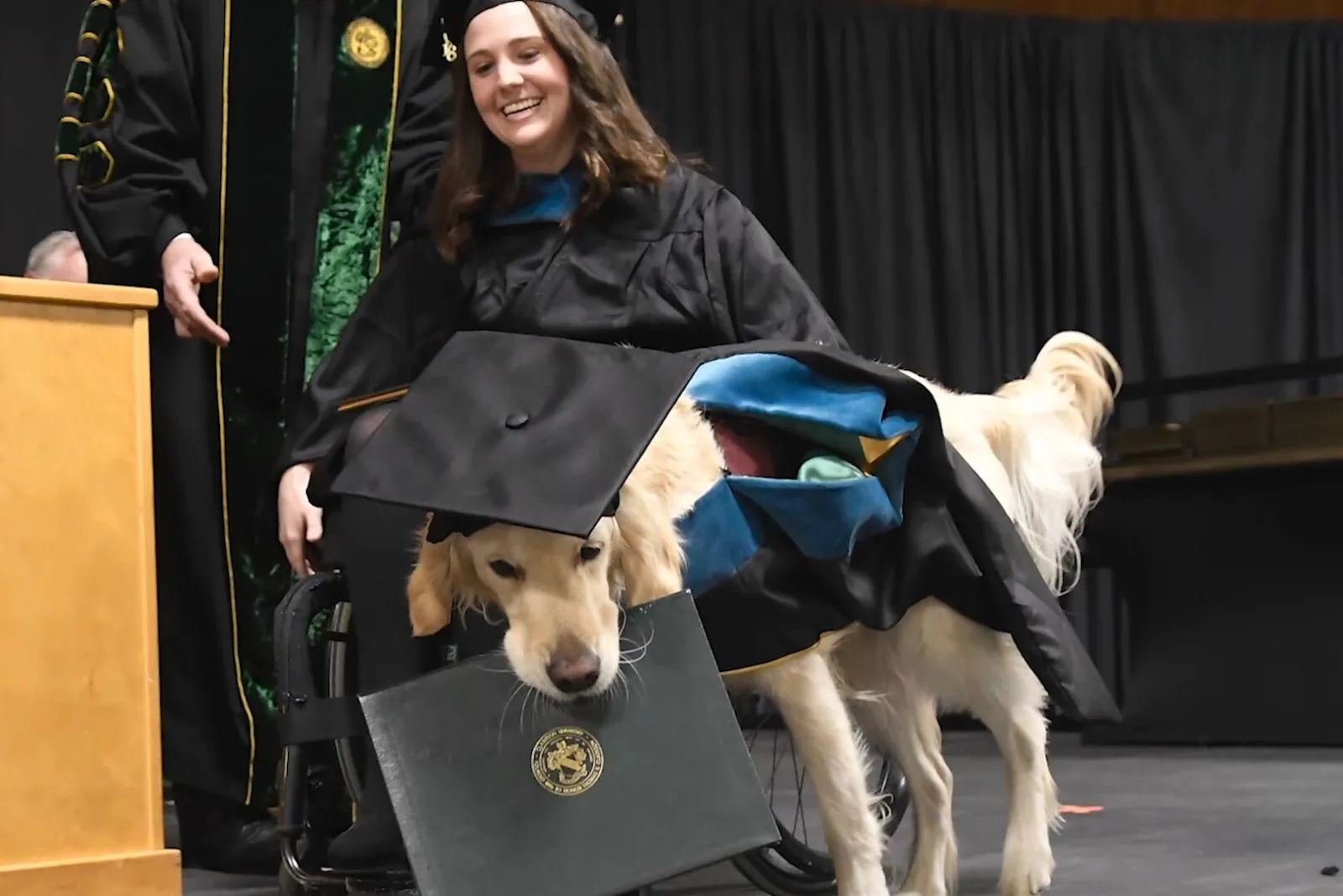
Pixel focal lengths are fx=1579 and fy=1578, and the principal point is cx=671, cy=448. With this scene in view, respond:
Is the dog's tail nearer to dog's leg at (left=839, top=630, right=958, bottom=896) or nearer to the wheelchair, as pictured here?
dog's leg at (left=839, top=630, right=958, bottom=896)

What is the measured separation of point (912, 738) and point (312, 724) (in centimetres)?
98

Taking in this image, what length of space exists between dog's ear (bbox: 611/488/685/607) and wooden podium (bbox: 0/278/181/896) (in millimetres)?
632

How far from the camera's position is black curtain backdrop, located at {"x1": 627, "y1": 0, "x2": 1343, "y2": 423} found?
6.24 m

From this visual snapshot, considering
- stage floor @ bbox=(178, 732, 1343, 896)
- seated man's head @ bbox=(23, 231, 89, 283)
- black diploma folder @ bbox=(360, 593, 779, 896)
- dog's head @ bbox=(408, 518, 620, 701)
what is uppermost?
seated man's head @ bbox=(23, 231, 89, 283)

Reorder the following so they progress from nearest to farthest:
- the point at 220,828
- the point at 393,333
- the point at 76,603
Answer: the point at 76,603, the point at 393,333, the point at 220,828

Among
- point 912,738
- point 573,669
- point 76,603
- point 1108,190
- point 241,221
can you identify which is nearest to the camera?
point 573,669

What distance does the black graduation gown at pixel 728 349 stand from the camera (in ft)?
5.74

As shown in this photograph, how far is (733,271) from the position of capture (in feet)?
6.38

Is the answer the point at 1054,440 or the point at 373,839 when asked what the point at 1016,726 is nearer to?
the point at 1054,440

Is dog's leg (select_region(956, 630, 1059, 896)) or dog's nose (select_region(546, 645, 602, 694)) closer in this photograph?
dog's nose (select_region(546, 645, 602, 694))

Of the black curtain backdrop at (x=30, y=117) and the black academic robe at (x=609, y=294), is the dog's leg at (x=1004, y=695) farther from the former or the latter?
the black curtain backdrop at (x=30, y=117)

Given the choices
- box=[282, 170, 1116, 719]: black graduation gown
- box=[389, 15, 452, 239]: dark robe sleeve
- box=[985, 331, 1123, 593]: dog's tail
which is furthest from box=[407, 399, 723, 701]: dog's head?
box=[389, 15, 452, 239]: dark robe sleeve

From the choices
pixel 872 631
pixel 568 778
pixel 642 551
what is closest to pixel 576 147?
pixel 642 551

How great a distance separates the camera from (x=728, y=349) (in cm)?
173
